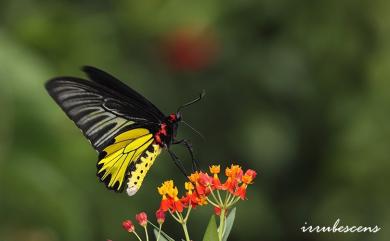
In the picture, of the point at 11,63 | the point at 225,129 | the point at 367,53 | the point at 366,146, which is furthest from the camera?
the point at 225,129

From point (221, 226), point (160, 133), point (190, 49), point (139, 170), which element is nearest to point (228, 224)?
point (221, 226)

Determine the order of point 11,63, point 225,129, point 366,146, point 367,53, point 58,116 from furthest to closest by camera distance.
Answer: point 225,129 → point 367,53 → point 366,146 → point 58,116 → point 11,63

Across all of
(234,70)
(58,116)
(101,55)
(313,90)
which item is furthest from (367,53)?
(58,116)

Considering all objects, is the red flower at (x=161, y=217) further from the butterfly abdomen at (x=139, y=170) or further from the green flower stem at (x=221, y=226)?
the butterfly abdomen at (x=139, y=170)

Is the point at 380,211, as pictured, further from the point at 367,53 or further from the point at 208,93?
the point at 208,93

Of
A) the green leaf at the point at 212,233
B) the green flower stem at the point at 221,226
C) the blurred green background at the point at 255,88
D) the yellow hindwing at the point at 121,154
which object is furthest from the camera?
the blurred green background at the point at 255,88

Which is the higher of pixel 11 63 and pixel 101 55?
pixel 101 55

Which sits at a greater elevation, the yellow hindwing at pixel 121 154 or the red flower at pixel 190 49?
the red flower at pixel 190 49

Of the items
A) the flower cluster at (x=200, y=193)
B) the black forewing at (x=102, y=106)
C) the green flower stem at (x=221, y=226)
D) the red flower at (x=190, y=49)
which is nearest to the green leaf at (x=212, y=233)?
the green flower stem at (x=221, y=226)
